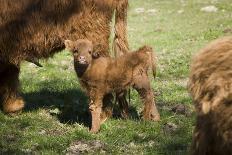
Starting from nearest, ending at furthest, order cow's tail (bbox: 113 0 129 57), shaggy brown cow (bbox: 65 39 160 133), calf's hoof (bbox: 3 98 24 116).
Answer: shaggy brown cow (bbox: 65 39 160 133) → cow's tail (bbox: 113 0 129 57) → calf's hoof (bbox: 3 98 24 116)

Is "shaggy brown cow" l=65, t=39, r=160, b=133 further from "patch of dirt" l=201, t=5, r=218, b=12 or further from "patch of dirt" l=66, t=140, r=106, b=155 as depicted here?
"patch of dirt" l=201, t=5, r=218, b=12

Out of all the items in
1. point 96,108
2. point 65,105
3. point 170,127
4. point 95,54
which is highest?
point 95,54

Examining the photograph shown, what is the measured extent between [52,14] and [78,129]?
1563 mm

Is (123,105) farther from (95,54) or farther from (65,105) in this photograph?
(65,105)

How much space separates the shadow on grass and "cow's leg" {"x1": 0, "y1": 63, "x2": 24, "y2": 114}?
207 millimetres

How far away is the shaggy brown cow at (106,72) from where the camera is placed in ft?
21.4

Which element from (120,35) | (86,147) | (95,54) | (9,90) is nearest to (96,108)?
(95,54)

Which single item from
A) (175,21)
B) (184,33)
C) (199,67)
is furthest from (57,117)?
(175,21)

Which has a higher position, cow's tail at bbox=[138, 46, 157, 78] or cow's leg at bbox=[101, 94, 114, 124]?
cow's tail at bbox=[138, 46, 157, 78]

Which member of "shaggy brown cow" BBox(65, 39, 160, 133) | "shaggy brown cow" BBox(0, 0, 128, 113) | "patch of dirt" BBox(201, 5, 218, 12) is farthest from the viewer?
"patch of dirt" BBox(201, 5, 218, 12)

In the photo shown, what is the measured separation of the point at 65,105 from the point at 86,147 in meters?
2.04

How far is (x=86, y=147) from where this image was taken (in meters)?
5.86

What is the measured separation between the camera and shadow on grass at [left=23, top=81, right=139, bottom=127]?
7.21 metres

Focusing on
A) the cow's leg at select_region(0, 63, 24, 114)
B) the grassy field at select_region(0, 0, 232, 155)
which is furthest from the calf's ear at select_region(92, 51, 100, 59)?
the cow's leg at select_region(0, 63, 24, 114)
